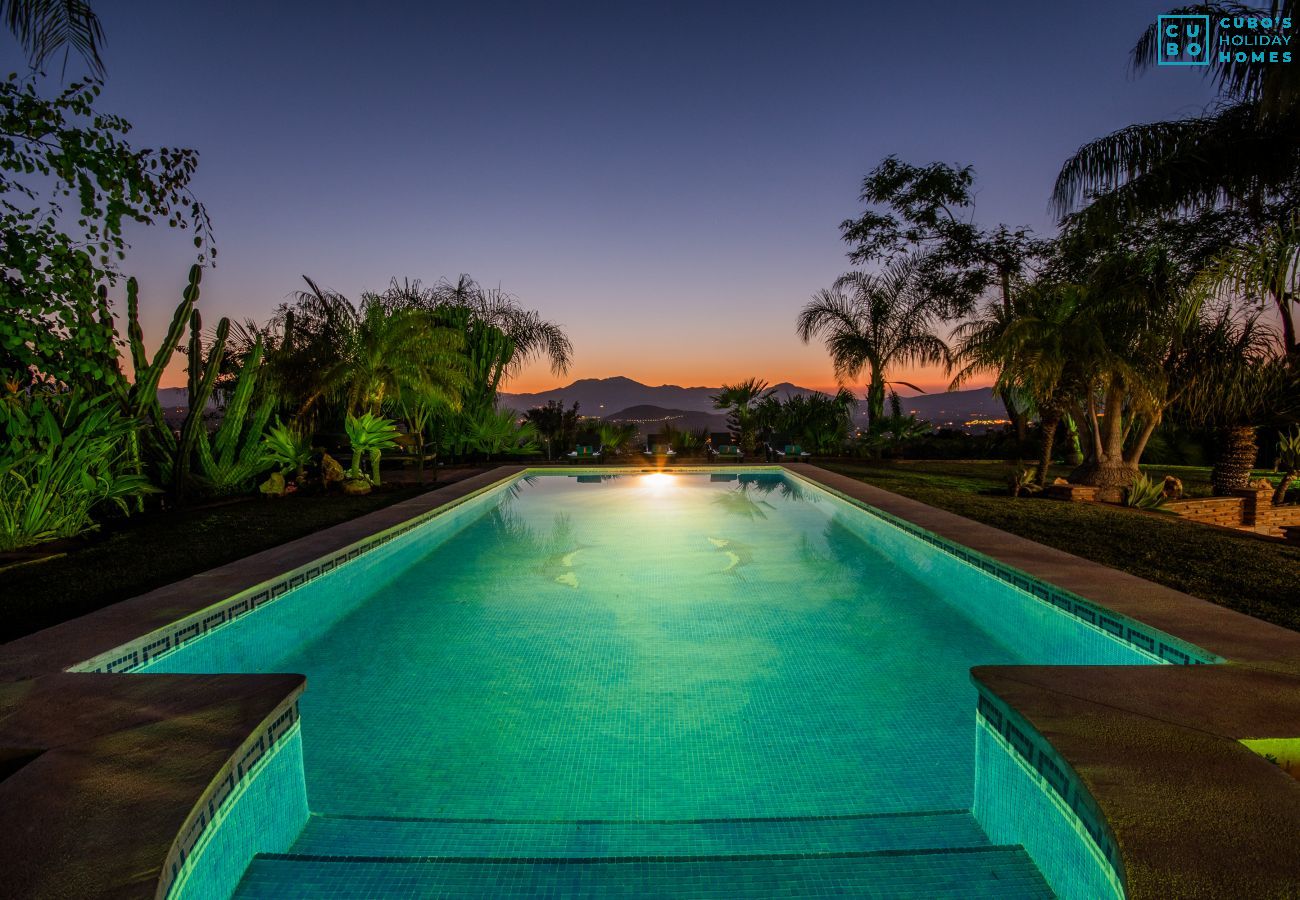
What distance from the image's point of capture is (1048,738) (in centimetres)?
164

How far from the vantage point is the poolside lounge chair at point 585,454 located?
1311cm

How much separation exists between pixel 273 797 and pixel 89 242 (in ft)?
11.3

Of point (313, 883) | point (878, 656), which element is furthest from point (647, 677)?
point (313, 883)

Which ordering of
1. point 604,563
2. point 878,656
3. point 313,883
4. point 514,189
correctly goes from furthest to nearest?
point 514,189
point 604,563
point 878,656
point 313,883

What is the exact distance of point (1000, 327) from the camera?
Answer: 7.59m

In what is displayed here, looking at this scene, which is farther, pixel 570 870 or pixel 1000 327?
pixel 1000 327

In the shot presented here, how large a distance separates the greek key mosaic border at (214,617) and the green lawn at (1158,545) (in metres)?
5.19

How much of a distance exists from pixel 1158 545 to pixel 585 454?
10.5 m

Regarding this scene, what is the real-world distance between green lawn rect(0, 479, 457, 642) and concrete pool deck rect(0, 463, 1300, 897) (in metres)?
0.94

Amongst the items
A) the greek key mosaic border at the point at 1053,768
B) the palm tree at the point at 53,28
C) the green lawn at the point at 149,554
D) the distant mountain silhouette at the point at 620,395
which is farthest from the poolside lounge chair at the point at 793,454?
the distant mountain silhouette at the point at 620,395

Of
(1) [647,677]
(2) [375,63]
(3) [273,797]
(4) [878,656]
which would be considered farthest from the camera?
(2) [375,63]

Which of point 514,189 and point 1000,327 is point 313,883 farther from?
point 514,189

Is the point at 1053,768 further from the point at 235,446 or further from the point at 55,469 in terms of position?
the point at 235,446

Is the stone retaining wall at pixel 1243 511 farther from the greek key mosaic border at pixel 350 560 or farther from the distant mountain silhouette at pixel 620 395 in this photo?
the distant mountain silhouette at pixel 620 395
